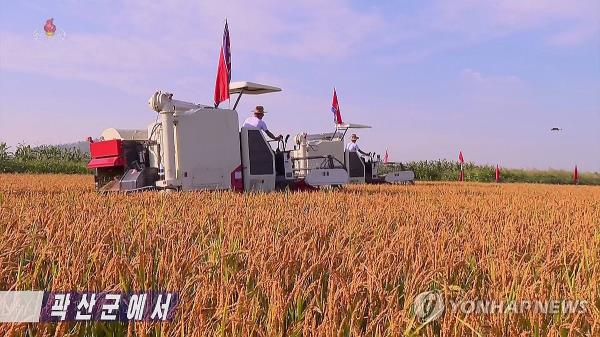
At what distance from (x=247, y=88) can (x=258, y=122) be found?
2.20 feet

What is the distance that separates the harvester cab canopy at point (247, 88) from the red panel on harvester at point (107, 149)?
7.24ft

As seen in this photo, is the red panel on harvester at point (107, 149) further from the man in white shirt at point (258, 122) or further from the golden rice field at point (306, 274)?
the golden rice field at point (306, 274)

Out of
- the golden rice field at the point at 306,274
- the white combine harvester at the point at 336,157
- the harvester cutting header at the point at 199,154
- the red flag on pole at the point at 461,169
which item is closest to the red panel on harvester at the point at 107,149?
the harvester cutting header at the point at 199,154

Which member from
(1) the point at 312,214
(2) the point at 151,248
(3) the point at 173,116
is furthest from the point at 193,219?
(3) the point at 173,116

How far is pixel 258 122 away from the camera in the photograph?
33.1 ft

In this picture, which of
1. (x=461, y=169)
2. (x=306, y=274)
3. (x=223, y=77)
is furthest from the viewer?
(x=461, y=169)

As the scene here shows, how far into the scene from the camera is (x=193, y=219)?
4.80m

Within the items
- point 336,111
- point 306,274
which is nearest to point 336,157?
point 336,111

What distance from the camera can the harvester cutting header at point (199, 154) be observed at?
29.4 ft

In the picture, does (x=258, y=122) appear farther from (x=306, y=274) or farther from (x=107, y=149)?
(x=306, y=274)

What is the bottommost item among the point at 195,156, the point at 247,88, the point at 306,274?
the point at 306,274

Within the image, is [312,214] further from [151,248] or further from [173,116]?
[173,116]

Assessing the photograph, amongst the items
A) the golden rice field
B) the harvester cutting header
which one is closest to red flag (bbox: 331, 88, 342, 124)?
the harvester cutting header

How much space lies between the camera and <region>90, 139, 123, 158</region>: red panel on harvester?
9586 millimetres
